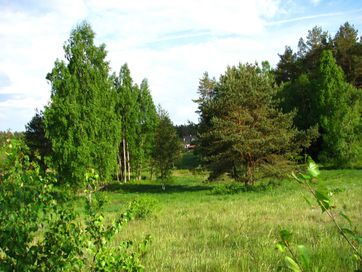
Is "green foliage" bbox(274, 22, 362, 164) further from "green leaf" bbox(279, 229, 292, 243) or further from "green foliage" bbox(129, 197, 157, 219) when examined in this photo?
"green leaf" bbox(279, 229, 292, 243)

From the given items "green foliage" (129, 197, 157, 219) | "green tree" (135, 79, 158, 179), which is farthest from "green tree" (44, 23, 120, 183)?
"green tree" (135, 79, 158, 179)

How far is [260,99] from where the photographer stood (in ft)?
89.3

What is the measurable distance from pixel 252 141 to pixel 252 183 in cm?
403

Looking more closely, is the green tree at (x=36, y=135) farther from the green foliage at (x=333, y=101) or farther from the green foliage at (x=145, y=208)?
the green foliage at (x=145, y=208)

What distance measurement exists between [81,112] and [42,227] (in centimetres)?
2581

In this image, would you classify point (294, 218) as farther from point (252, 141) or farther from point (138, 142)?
point (138, 142)

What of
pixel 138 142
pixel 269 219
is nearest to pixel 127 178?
pixel 138 142

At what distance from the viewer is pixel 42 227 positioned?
379cm

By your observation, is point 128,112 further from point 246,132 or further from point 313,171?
point 313,171

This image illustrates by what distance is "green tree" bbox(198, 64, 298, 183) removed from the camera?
2600 cm

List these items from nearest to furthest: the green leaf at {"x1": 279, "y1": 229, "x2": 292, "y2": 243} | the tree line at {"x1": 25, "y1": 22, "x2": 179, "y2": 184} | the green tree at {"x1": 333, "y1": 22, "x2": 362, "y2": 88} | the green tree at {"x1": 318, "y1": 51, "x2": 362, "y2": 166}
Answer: the green leaf at {"x1": 279, "y1": 229, "x2": 292, "y2": 243}
the tree line at {"x1": 25, "y1": 22, "x2": 179, "y2": 184}
the green tree at {"x1": 318, "y1": 51, "x2": 362, "y2": 166}
the green tree at {"x1": 333, "y1": 22, "x2": 362, "y2": 88}

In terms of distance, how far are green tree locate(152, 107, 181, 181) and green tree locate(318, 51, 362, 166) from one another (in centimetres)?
1410

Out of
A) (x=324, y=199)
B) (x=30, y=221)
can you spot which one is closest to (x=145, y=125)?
(x=30, y=221)

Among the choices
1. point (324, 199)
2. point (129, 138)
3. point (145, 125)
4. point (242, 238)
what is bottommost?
point (242, 238)
